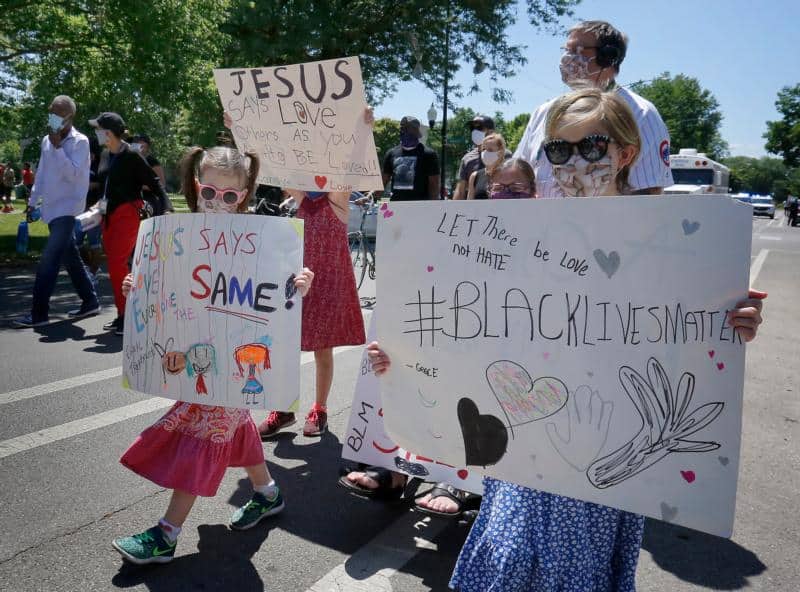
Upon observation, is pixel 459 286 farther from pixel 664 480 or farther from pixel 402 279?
pixel 664 480

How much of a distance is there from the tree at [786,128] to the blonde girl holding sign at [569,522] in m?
86.4

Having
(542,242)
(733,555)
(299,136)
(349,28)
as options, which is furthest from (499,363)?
(349,28)

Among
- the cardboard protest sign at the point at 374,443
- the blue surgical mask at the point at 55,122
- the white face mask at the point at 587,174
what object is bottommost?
the cardboard protest sign at the point at 374,443

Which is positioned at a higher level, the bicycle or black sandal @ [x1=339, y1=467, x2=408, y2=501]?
the bicycle

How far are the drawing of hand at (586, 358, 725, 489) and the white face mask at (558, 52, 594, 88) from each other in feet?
5.50

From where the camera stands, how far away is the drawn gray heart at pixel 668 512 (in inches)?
66.2

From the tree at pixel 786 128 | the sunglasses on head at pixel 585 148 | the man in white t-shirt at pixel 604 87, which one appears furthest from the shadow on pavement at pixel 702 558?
the tree at pixel 786 128

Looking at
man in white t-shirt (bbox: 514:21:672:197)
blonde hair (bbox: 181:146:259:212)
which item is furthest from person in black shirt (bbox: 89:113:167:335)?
man in white t-shirt (bbox: 514:21:672:197)

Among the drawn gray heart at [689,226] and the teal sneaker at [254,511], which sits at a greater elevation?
the drawn gray heart at [689,226]

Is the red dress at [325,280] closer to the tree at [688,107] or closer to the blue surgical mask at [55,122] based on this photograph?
the blue surgical mask at [55,122]

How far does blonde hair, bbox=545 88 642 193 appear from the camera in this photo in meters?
1.92

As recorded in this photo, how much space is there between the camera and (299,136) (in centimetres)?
366

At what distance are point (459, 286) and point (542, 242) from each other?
0.94 feet

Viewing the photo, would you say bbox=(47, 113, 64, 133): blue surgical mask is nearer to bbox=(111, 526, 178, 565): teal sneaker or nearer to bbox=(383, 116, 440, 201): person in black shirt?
bbox=(383, 116, 440, 201): person in black shirt
